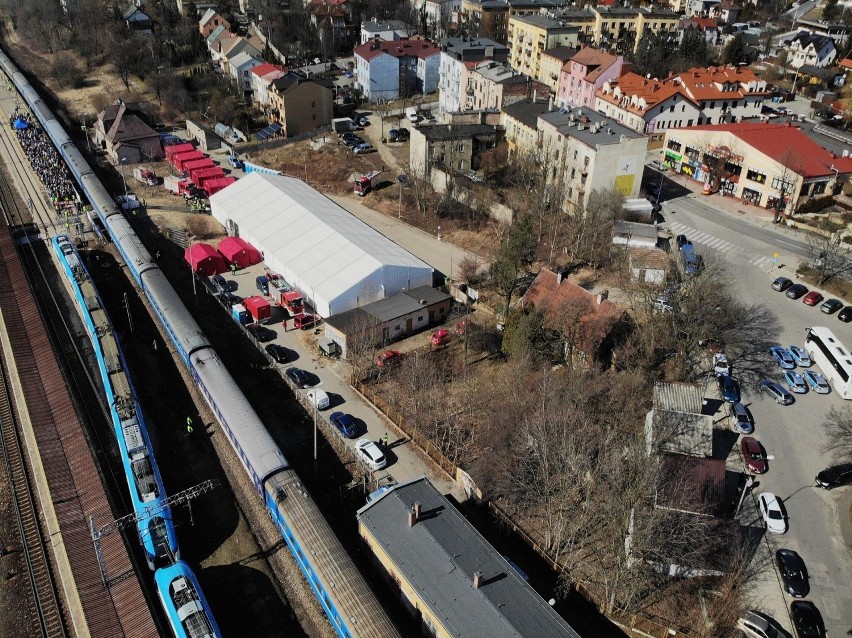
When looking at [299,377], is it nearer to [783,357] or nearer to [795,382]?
[795,382]

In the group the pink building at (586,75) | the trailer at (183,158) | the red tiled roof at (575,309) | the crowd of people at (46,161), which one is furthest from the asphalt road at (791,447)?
the crowd of people at (46,161)

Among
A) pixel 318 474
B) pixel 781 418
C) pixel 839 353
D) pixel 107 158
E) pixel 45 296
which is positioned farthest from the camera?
pixel 107 158

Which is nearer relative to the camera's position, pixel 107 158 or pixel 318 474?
pixel 318 474

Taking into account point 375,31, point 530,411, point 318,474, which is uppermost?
point 375,31

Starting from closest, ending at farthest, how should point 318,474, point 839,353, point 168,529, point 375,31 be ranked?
point 168,529
point 318,474
point 839,353
point 375,31

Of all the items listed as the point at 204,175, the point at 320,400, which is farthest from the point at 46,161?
the point at 320,400

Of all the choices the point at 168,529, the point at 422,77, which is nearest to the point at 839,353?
the point at 168,529

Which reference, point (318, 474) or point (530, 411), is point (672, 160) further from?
point (318, 474)
